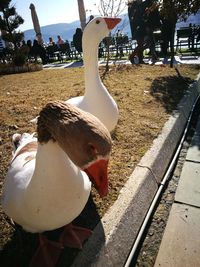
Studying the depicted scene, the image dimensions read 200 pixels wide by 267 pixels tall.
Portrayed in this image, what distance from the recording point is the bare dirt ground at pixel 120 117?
238 centimetres

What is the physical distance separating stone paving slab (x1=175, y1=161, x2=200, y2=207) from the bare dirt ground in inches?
24.2

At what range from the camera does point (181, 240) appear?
7.86 feet

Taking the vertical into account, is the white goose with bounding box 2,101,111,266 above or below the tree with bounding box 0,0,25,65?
below

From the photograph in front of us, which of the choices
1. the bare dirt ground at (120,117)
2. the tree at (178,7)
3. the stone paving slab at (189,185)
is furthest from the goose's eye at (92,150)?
the tree at (178,7)

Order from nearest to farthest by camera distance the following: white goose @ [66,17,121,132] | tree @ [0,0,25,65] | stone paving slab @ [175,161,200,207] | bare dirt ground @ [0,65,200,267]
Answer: bare dirt ground @ [0,65,200,267]
stone paving slab @ [175,161,200,207]
white goose @ [66,17,121,132]
tree @ [0,0,25,65]

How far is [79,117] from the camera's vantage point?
55.7 inches

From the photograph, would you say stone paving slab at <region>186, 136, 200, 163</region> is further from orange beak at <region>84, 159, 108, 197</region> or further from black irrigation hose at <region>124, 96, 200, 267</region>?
orange beak at <region>84, 159, 108, 197</region>

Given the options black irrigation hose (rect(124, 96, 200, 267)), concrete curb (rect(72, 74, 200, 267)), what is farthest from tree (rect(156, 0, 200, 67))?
concrete curb (rect(72, 74, 200, 267))

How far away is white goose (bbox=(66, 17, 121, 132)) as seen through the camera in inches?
119

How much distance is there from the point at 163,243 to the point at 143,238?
20cm

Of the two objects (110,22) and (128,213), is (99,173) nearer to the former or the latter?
(128,213)

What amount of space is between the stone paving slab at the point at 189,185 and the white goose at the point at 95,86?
1121 millimetres

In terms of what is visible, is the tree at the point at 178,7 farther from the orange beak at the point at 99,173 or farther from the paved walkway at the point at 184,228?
the orange beak at the point at 99,173

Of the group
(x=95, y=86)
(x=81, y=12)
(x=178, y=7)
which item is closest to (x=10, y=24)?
(x=81, y=12)
